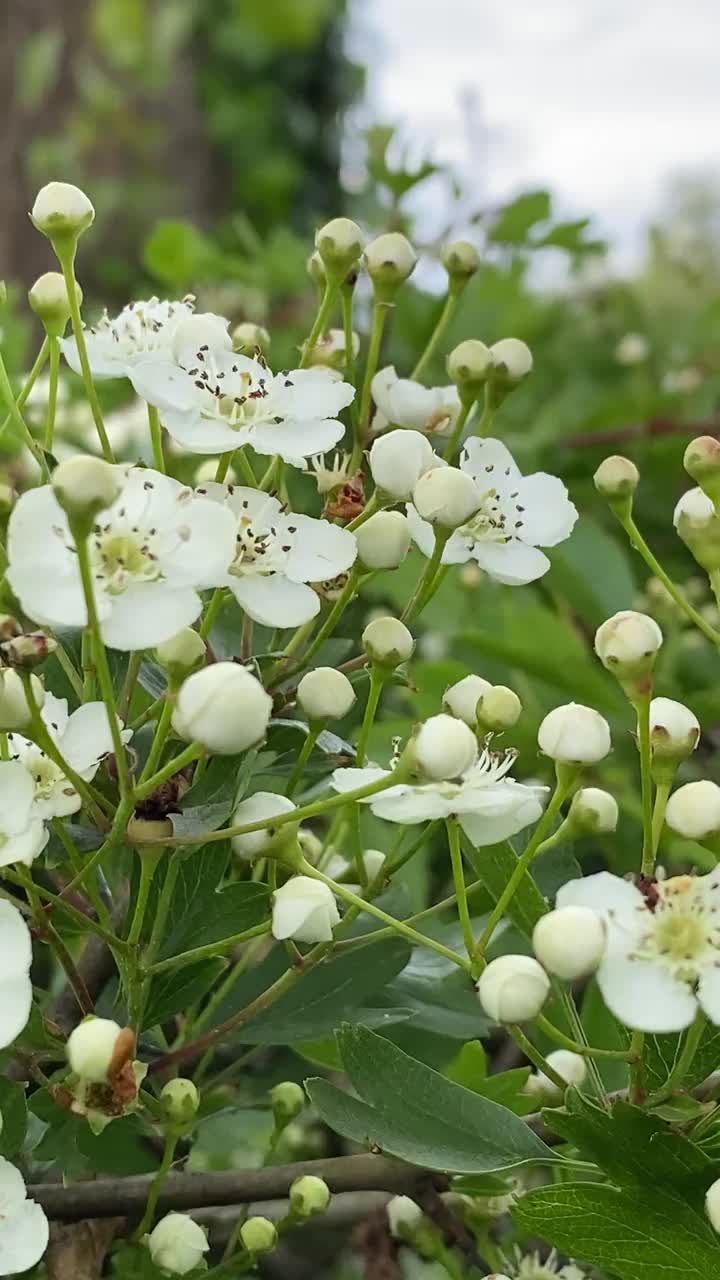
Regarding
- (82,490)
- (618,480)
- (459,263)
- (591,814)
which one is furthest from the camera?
(459,263)

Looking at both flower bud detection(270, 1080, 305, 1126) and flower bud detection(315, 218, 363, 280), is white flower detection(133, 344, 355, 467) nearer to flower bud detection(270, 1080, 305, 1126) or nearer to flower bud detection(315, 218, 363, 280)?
flower bud detection(315, 218, 363, 280)

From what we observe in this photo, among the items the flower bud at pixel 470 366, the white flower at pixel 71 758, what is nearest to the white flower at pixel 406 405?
the flower bud at pixel 470 366

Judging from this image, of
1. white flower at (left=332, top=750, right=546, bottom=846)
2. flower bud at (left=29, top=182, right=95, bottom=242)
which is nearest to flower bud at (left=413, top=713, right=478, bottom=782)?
white flower at (left=332, top=750, right=546, bottom=846)

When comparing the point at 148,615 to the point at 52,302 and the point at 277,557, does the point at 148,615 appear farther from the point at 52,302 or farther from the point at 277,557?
the point at 52,302

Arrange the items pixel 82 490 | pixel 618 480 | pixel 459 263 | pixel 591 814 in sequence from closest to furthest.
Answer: pixel 82 490 → pixel 591 814 → pixel 618 480 → pixel 459 263

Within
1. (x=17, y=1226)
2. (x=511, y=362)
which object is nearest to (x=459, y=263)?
(x=511, y=362)

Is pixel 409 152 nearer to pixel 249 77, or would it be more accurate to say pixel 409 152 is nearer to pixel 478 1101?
pixel 478 1101

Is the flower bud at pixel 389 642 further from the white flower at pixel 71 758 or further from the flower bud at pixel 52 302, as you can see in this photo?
the flower bud at pixel 52 302
